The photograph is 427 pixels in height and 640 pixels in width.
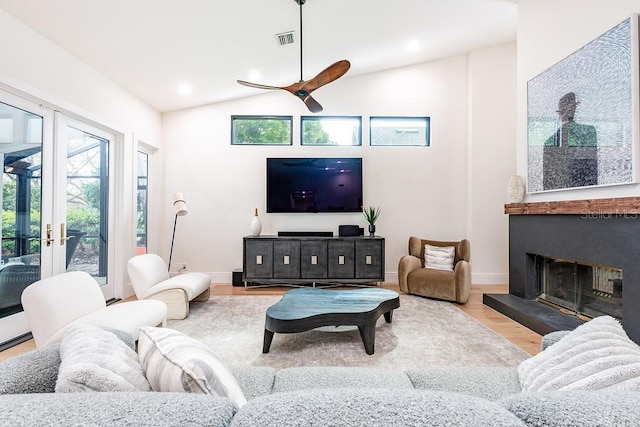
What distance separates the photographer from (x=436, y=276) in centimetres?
401

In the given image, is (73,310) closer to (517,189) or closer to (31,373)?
(31,373)

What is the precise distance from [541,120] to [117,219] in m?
5.14

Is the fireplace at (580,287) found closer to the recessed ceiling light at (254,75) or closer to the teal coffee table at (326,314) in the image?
the teal coffee table at (326,314)

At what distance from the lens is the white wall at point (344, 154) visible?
16.7 ft

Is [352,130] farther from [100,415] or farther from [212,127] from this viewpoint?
[100,415]

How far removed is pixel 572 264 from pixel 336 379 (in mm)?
3150

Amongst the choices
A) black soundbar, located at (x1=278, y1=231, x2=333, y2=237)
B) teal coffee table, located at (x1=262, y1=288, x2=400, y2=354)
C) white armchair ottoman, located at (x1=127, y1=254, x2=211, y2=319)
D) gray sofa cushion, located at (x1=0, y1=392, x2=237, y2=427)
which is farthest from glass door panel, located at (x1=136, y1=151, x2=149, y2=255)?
gray sofa cushion, located at (x1=0, y1=392, x2=237, y2=427)

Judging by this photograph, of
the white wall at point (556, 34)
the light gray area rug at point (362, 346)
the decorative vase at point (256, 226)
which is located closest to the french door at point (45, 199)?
the light gray area rug at point (362, 346)

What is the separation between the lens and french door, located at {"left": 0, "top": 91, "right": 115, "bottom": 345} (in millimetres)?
2707

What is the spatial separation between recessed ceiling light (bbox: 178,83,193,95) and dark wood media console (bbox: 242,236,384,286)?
7.52 feet

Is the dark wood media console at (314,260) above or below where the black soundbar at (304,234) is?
A: below

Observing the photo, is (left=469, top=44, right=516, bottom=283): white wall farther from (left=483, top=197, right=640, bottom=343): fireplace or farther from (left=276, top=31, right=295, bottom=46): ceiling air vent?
(left=276, top=31, right=295, bottom=46): ceiling air vent

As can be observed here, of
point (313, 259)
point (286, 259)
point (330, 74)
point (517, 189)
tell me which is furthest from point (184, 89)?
point (517, 189)

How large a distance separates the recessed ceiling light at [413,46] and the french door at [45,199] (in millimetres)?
4186
